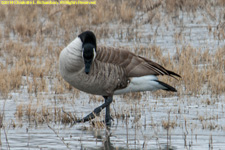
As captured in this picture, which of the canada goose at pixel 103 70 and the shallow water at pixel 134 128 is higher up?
the canada goose at pixel 103 70

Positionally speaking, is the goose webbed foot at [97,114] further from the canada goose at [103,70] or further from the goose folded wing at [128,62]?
the goose folded wing at [128,62]

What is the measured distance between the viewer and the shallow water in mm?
5586

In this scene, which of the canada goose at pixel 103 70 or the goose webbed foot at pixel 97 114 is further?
the goose webbed foot at pixel 97 114

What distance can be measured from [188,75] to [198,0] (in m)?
7.15

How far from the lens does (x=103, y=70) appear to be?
682cm

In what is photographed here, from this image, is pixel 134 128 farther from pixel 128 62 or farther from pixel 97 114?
pixel 128 62

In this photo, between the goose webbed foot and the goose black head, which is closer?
the goose black head

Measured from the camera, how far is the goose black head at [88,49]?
21.1ft

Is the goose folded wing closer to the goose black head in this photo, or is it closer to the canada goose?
the canada goose

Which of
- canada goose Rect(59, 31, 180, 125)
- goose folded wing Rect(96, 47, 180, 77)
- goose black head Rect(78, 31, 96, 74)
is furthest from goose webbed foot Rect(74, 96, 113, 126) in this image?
goose black head Rect(78, 31, 96, 74)

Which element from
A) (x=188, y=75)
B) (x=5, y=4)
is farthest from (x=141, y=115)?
(x=5, y=4)

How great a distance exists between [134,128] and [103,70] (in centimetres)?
97

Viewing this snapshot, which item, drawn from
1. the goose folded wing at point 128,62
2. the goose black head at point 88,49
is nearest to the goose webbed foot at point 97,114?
the goose folded wing at point 128,62

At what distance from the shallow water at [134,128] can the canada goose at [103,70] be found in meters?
0.38
